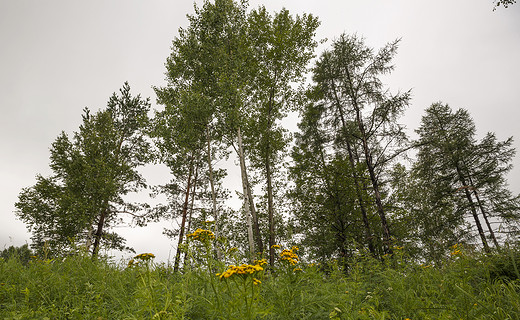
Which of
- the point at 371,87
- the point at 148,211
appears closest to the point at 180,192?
the point at 148,211

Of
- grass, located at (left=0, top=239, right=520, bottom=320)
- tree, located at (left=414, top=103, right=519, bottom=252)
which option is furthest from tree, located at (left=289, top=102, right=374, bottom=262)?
grass, located at (left=0, top=239, right=520, bottom=320)

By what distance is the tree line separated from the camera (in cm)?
1213

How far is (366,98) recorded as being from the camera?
11672 millimetres

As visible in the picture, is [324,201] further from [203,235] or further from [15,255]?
[15,255]

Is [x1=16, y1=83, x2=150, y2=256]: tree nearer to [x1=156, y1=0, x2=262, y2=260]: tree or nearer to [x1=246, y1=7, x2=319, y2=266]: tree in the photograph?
[x1=156, y1=0, x2=262, y2=260]: tree

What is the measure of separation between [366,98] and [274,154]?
670cm

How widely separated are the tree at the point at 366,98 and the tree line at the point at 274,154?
8 centimetres

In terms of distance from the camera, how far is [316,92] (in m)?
14.0

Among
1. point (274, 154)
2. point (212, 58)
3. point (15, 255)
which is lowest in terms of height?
point (15, 255)

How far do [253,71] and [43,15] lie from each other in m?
54.5

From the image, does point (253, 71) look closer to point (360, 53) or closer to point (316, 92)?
point (316, 92)

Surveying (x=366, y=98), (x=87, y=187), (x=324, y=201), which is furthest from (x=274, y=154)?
(x=87, y=187)

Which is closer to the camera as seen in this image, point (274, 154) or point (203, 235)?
point (203, 235)

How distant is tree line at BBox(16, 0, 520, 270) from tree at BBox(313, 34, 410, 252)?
8 cm
